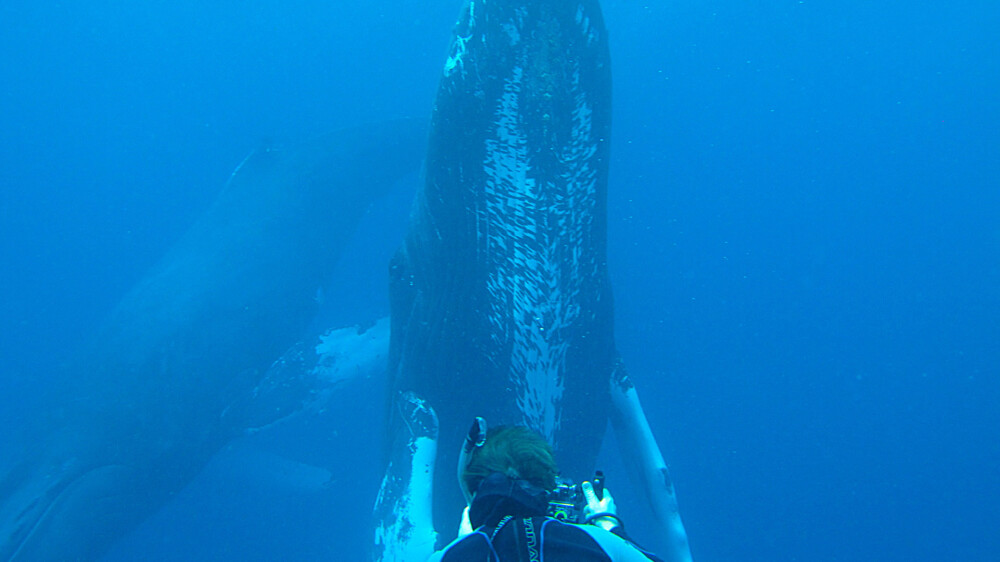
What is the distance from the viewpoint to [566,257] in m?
4.30

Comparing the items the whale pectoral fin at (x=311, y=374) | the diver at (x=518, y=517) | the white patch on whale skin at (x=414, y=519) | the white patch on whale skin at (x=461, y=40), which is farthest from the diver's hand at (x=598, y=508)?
the whale pectoral fin at (x=311, y=374)

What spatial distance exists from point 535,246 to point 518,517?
107 inches

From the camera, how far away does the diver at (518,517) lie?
1550mm

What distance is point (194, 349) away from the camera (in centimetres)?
862

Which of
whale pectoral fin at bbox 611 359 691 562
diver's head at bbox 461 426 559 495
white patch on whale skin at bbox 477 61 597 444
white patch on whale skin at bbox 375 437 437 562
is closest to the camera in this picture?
diver's head at bbox 461 426 559 495

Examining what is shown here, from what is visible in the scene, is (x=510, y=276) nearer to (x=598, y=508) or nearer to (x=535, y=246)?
(x=535, y=246)

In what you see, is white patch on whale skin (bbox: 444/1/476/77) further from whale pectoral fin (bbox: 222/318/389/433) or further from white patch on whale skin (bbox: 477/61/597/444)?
whale pectoral fin (bbox: 222/318/389/433)

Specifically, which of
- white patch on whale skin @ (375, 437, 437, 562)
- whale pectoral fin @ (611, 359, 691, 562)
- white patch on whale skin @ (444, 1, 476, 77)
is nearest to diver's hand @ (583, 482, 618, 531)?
white patch on whale skin @ (375, 437, 437, 562)

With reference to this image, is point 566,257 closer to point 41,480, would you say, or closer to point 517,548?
point 517,548

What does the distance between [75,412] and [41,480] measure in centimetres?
100

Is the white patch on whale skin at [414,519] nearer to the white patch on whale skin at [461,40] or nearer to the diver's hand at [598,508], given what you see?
Result: the diver's hand at [598,508]

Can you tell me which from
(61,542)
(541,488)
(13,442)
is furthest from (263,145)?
(541,488)

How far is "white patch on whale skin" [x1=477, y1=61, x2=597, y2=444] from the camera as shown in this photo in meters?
3.95

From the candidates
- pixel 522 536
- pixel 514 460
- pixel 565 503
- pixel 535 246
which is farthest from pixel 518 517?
pixel 535 246
